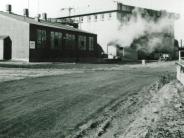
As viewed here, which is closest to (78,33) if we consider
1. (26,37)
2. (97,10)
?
(26,37)

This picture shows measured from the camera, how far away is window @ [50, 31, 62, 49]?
1673 inches

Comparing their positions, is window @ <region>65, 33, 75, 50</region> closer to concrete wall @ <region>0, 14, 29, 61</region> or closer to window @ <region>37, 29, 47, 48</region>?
window @ <region>37, 29, 47, 48</region>

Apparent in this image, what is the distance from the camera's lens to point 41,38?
40.4m

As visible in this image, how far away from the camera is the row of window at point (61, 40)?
132 ft

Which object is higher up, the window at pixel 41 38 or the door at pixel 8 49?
the window at pixel 41 38

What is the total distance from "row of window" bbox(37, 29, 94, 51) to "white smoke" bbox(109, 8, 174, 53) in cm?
713

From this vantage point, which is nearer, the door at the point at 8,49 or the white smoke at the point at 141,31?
the door at the point at 8,49

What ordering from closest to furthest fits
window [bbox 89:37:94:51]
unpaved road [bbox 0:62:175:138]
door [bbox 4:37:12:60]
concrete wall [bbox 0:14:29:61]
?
1. unpaved road [bbox 0:62:175:138]
2. concrete wall [bbox 0:14:29:61]
3. door [bbox 4:37:12:60]
4. window [bbox 89:37:94:51]

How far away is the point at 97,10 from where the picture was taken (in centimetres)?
6384

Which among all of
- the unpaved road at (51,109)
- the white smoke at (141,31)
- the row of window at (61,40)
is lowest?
the unpaved road at (51,109)

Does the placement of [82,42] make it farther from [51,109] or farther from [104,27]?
[51,109]

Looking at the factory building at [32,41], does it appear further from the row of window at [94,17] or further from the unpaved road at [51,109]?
the unpaved road at [51,109]

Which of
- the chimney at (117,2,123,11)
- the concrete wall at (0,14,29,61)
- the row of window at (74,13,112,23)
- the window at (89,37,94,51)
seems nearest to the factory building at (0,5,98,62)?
the concrete wall at (0,14,29,61)

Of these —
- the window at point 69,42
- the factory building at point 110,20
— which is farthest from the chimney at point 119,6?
the window at point 69,42
